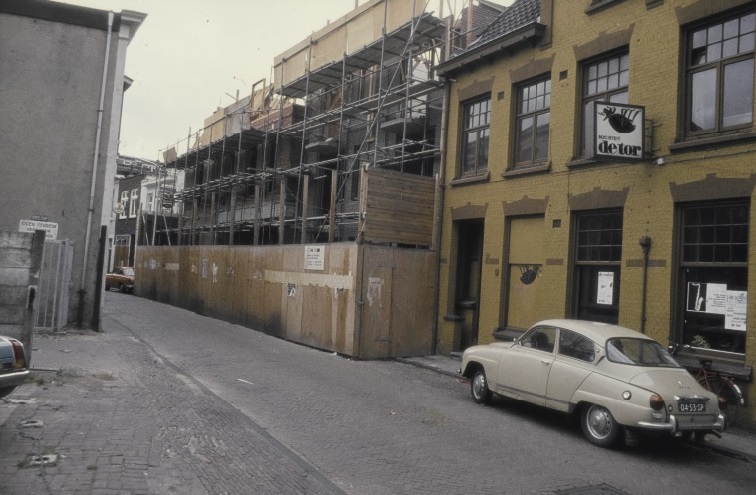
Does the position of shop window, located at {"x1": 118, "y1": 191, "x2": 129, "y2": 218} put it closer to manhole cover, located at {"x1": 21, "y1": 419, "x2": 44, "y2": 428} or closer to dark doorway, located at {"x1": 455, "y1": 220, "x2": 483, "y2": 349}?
dark doorway, located at {"x1": 455, "y1": 220, "x2": 483, "y2": 349}

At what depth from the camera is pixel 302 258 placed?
57.1 feet

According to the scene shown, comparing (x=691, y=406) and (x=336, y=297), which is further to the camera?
(x=336, y=297)

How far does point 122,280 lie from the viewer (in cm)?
3672

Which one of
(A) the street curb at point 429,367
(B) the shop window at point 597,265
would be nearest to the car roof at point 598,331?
(B) the shop window at point 597,265

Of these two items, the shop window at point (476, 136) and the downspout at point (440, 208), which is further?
the downspout at point (440, 208)

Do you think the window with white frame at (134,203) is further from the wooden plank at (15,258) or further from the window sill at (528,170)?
the window sill at (528,170)

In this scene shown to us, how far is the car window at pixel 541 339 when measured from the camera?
9273 mm

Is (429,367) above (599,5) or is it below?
below

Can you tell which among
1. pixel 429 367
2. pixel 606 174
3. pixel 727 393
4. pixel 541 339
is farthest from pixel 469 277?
pixel 727 393

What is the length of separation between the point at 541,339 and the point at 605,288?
3.07m

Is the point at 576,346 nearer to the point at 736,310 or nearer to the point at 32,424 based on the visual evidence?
the point at 736,310

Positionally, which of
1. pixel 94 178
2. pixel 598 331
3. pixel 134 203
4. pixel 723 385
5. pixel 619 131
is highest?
pixel 134 203

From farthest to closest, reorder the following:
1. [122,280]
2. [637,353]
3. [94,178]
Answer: [122,280]
[94,178]
[637,353]

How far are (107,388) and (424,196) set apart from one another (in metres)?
9.24
